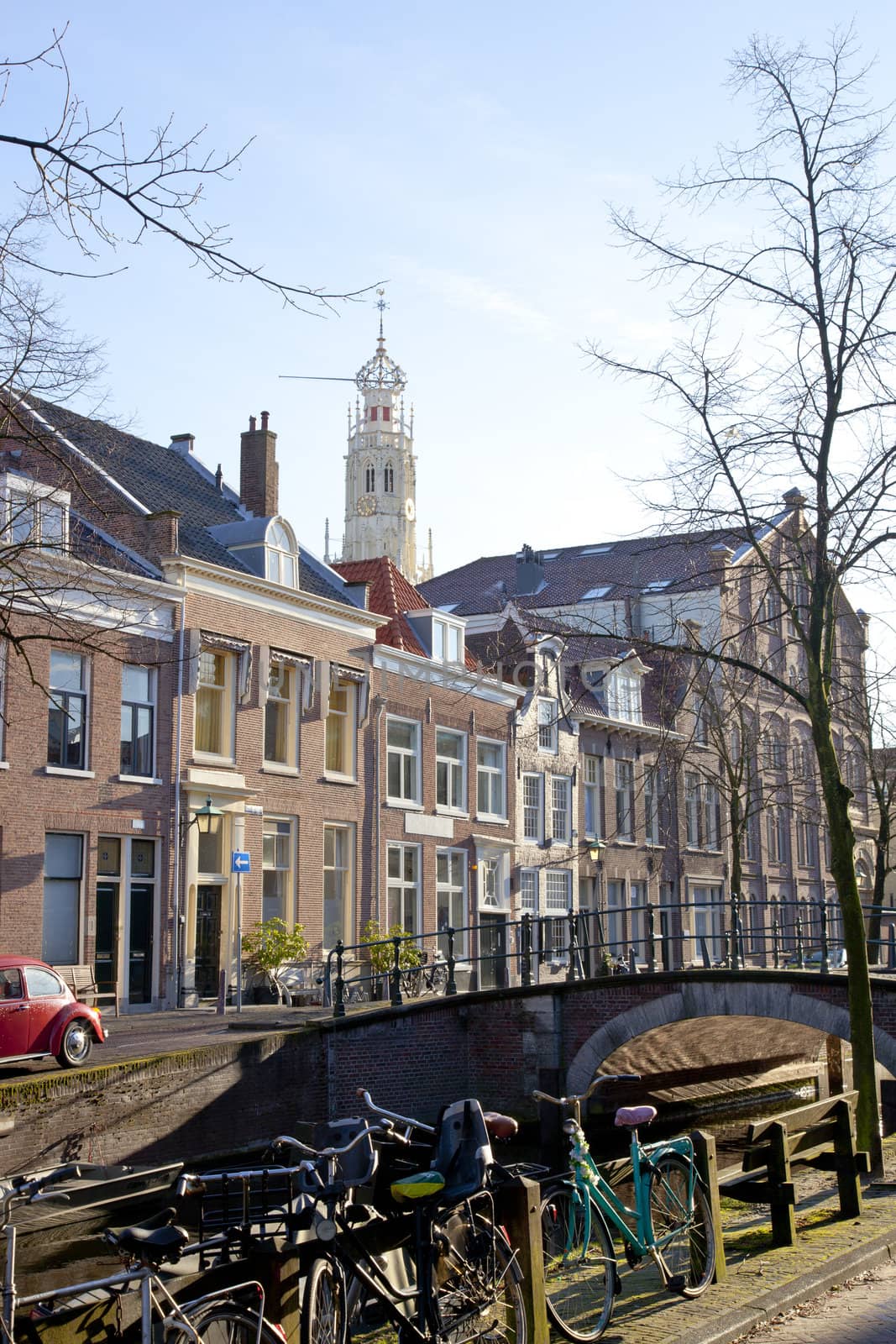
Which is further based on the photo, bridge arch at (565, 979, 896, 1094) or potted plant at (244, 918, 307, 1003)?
potted plant at (244, 918, 307, 1003)

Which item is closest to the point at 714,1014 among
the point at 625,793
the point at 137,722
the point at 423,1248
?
the point at 137,722

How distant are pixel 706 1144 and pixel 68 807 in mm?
15321

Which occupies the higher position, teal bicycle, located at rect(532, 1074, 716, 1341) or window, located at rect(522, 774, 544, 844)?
window, located at rect(522, 774, 544, 844)

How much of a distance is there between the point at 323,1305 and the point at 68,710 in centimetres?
1721

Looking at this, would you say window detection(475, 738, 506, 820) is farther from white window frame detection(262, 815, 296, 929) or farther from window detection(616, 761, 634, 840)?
white window frame detection(262, 815, 296, 929)

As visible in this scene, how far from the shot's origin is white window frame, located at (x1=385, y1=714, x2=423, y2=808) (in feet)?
98.8

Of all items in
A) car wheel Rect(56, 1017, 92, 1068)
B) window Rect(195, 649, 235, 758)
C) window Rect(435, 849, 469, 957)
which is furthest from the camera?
window Rect(435, 849, 469, 957)

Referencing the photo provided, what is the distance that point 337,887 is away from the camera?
93.7ft

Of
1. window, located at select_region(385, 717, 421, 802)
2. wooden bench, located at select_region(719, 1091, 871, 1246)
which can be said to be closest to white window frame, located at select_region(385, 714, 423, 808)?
window, located at select_region(385, 717, 421, 802)

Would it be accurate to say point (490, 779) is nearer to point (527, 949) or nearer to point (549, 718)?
point (549, 718)

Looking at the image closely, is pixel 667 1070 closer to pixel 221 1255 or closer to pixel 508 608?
pixel 508 608

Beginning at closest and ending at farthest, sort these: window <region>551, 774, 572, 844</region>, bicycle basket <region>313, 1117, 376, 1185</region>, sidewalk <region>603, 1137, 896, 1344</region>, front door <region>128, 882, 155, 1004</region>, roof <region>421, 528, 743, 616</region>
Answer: bicycle basket <region>313, 1117, 376, 1185</region>
sidewalk <region>603, 1137, 896, 1344</region>
front door <region>128, 882, 155, 1004</region>
window <region>551, 774, 572, 844</region>
roof <region>421, 528, 743, 616</region>

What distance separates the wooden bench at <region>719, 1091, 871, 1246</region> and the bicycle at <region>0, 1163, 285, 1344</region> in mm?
4936

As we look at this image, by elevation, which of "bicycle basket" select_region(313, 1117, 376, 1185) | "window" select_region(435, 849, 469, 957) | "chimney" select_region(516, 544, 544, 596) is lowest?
"bicycle basket" select_region(313, 1117, 376, 1185)
